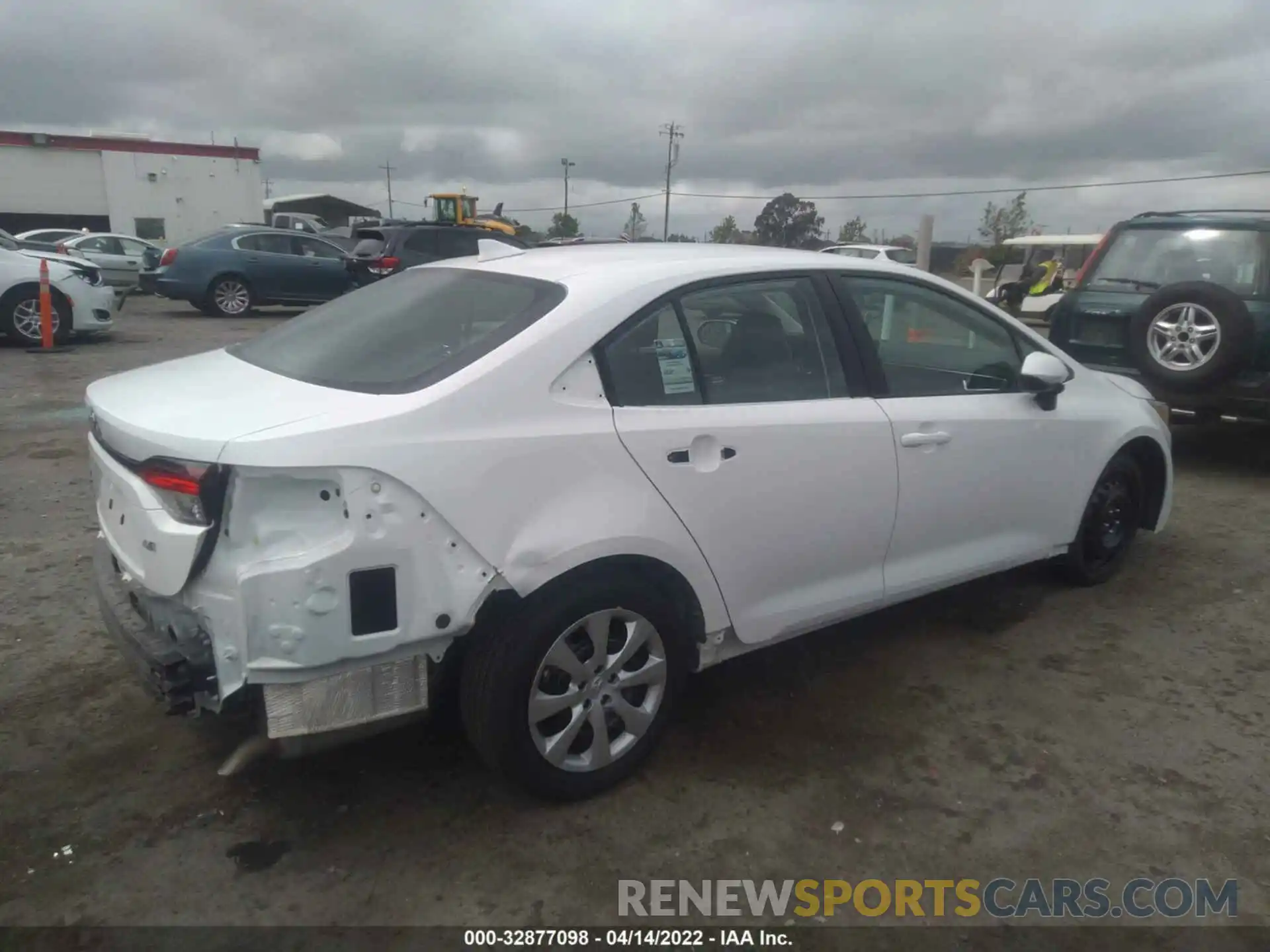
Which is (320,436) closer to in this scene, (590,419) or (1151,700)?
(590,419)

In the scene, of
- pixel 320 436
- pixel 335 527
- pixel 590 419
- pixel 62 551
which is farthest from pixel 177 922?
pixel 62 551

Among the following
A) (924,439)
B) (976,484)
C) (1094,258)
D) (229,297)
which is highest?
(1094,258)

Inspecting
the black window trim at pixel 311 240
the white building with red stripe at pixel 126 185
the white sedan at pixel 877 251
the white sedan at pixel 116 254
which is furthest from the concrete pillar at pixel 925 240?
the white building with red stripe at pixel 126 185

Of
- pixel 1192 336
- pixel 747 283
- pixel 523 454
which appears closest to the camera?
pixel 523 454

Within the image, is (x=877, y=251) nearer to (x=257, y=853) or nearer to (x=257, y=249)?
(x=257, y=249)

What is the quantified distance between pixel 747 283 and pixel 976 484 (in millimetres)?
1247

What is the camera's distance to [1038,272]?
22.2 meters

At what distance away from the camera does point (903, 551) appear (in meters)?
3.61

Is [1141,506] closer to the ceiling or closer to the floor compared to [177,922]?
closer to the ceiling

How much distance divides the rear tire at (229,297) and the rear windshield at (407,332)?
14.2 meters

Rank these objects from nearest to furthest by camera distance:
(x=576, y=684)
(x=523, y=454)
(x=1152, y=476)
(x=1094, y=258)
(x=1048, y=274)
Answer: (x=523, y=454) < (x=576, y=684) < (x=1152, y=476) < (x=1094, y=258) < (x=1048, y=274)

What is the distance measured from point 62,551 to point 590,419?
3470 mm

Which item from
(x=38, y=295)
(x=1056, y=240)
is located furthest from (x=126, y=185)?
(x=1056, y=240)

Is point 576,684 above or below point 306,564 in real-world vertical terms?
below
